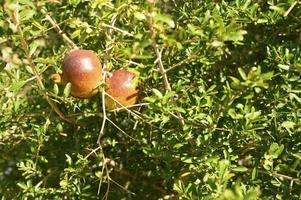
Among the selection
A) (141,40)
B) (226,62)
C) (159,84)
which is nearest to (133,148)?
(159,84)

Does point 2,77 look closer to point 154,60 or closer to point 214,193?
point 154,60

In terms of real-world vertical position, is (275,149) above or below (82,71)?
below

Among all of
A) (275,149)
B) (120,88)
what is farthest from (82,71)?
(275,149)

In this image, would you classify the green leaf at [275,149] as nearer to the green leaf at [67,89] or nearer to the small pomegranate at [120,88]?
the small pomegranate at [120,88]

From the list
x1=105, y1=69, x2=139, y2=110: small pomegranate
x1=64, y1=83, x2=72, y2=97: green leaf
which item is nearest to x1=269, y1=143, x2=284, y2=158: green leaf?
x1=105, y1=69, x2=139, y2=110: small pomegranate

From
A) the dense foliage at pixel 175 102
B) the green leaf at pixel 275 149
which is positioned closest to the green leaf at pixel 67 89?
the dense foliage at pixel 175 102

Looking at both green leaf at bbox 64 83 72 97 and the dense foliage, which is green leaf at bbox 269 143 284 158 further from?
green leaf at bbox 64 83 72 97

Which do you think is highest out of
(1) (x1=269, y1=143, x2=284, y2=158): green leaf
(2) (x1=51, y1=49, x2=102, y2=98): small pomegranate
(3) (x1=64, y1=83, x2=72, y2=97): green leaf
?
(2) (x1=51, y1=49, x2=102, y2=98): small pomegranate

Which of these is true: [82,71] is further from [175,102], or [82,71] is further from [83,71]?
[175,102]
